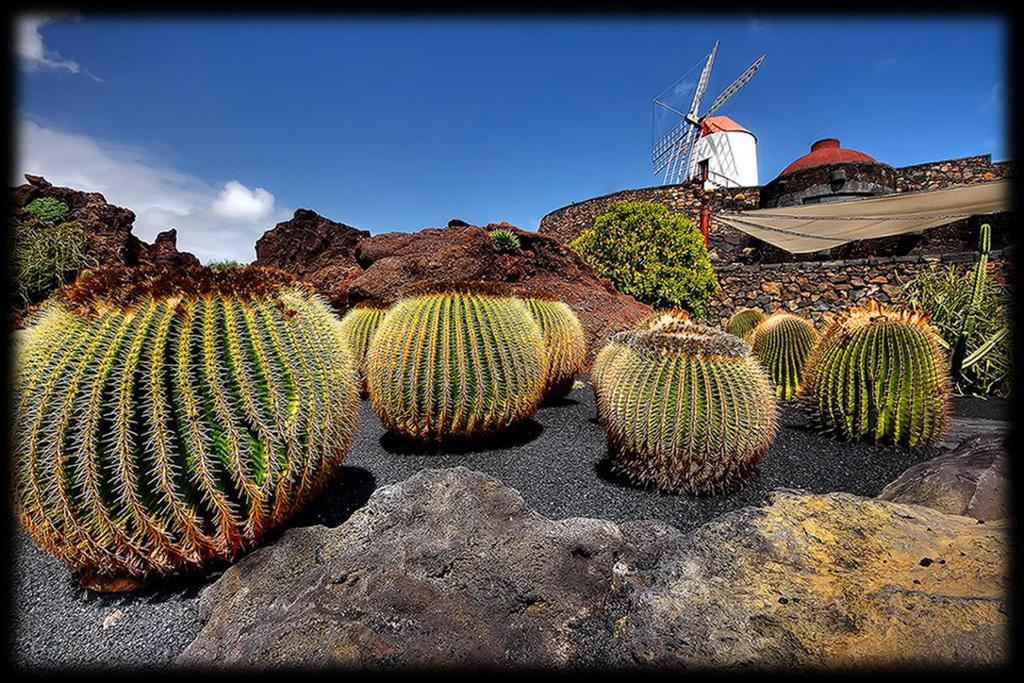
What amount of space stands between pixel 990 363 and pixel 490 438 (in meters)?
6.75

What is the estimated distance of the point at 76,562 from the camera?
180 cm

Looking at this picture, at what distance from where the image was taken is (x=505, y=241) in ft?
21.5

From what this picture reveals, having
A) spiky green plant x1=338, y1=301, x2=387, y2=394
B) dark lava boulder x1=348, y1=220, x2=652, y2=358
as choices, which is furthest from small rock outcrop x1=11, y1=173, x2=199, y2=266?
spiky green plant x1=338, y1=301, x2=387, y2=394

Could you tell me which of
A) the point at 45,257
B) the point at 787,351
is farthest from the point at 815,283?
the point at 45,257

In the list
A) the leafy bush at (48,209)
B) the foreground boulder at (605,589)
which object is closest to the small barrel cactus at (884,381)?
the foreground boulder at (605,589)

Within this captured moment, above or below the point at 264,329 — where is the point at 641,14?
above

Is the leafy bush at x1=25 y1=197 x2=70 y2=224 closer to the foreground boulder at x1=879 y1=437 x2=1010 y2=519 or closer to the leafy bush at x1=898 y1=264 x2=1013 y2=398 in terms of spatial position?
the foreground boulder at x1=879 y1=437 x2=1010 y2=519

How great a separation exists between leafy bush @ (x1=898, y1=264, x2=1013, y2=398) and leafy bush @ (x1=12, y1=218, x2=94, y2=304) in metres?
10.2

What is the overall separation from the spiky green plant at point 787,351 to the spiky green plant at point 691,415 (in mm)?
2840

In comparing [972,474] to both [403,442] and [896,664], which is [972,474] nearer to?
[896,664]

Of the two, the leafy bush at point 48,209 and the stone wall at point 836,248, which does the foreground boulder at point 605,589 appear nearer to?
the leafy bush at point 48,209

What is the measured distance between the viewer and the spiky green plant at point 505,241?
21.3ft

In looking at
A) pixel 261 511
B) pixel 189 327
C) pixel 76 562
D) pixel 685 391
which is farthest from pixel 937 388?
pixel 76 562

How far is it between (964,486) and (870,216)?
10924mm
